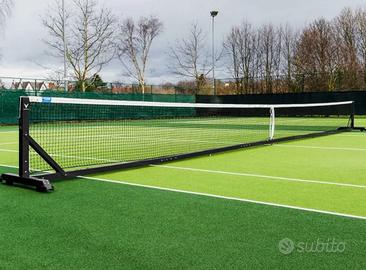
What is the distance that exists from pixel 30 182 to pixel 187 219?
2730 millimetres

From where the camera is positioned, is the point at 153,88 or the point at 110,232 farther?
the point at 153,88

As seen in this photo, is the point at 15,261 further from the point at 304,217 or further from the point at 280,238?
the point at 304,217

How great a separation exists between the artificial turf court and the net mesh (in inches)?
81.6

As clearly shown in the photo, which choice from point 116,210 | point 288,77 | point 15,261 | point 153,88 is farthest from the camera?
point 288,77

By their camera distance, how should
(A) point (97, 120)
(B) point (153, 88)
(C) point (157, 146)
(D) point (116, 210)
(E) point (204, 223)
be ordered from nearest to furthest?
(E) point (204, 223)
(D) point (116, 210)
(C) point (157, 146)
(A) point (97, 120)
(B) point (153, 88)

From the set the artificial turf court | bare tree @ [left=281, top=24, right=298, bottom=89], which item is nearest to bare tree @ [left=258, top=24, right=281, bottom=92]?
bare tree @ [left=281, top=24, right=298, bottom=89]

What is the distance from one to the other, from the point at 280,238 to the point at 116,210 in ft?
6.47

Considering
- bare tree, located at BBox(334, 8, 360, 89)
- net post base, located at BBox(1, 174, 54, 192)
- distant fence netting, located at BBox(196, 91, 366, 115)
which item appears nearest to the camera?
net post base, located at BBox(1, 174, 54, 192)

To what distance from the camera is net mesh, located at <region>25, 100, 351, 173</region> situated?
10.7m

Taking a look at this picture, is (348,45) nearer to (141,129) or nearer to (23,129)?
(141,129)

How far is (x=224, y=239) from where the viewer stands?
406 cm

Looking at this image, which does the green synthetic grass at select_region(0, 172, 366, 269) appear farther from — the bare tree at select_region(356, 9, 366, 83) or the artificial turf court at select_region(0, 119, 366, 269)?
the bare tree at select_region(356, 9, 366, 83)

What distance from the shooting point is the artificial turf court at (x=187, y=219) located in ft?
11.8

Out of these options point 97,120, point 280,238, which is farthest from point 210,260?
point 97,120
